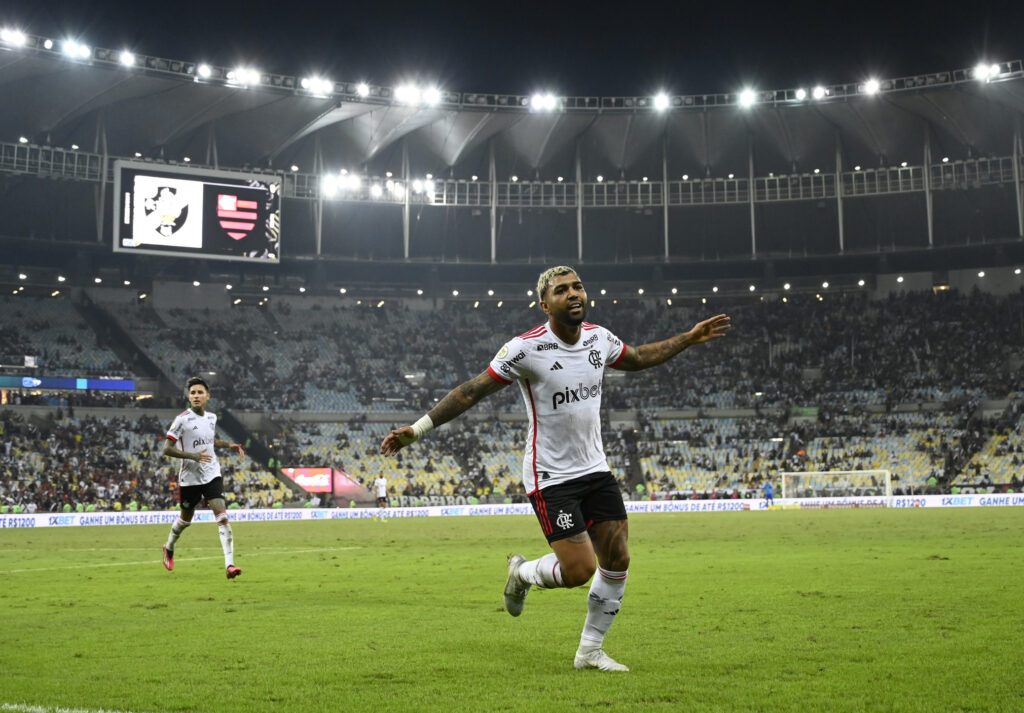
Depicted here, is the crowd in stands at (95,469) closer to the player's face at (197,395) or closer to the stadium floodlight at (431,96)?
the stadium floodlight at (431,96)

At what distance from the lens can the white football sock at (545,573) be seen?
7562 mm

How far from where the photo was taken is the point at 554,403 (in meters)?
7.64

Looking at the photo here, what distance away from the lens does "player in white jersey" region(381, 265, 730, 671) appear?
7434 millimetres

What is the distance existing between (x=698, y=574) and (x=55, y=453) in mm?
45547

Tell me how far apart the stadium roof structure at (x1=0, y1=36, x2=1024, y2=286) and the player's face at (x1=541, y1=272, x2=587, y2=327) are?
5211cm

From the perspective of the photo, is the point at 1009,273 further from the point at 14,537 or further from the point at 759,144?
the point at 14,537

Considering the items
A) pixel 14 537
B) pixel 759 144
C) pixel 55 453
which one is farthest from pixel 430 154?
pixel 14 537

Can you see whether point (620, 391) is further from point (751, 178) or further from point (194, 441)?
point (194, 441)

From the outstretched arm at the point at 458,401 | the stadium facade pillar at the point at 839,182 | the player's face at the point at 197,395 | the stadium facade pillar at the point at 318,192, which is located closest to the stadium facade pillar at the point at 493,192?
the stadium facade pillar at the point at 318,192

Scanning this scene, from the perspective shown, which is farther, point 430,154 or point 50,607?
point 430,154

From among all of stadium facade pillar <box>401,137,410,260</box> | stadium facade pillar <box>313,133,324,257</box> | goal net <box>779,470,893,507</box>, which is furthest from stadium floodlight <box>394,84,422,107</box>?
goal net <box>779,470,893,507</box>

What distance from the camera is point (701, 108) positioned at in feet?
211

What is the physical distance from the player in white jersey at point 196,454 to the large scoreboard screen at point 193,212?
122ft

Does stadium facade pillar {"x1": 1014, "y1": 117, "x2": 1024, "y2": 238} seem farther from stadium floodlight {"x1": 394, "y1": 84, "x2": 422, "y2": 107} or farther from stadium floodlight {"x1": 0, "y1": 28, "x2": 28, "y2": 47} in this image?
stadium floodlight {"x1": 0, "y1": 28, "x2": 28, "y2": 47}
